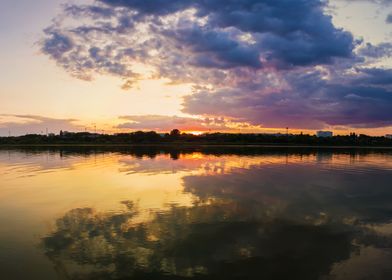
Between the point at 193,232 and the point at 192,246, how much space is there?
2.05 m

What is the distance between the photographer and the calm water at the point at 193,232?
13.1 m

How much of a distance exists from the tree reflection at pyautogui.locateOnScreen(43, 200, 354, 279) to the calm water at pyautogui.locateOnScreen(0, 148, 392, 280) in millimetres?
43

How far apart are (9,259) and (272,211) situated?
15456 mm

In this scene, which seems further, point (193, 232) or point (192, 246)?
point (193, 232)

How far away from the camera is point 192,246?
1538cm

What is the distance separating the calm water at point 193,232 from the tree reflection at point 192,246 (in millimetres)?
43

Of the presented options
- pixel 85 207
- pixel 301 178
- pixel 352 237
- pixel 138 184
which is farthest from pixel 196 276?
pixel 301 178

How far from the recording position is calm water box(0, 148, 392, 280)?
13070 millimetres

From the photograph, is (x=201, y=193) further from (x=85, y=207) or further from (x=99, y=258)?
(x=99, y=258)

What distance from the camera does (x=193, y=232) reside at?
17.4 m

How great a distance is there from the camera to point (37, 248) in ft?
49.5

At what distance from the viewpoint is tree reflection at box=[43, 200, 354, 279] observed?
505 inches

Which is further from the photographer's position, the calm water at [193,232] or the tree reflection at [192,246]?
the calm water at [193,232]

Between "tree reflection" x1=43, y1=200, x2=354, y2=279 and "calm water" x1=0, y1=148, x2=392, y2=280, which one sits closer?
"tree reflection" x1=43, y1=200, x2=354, y2=279
